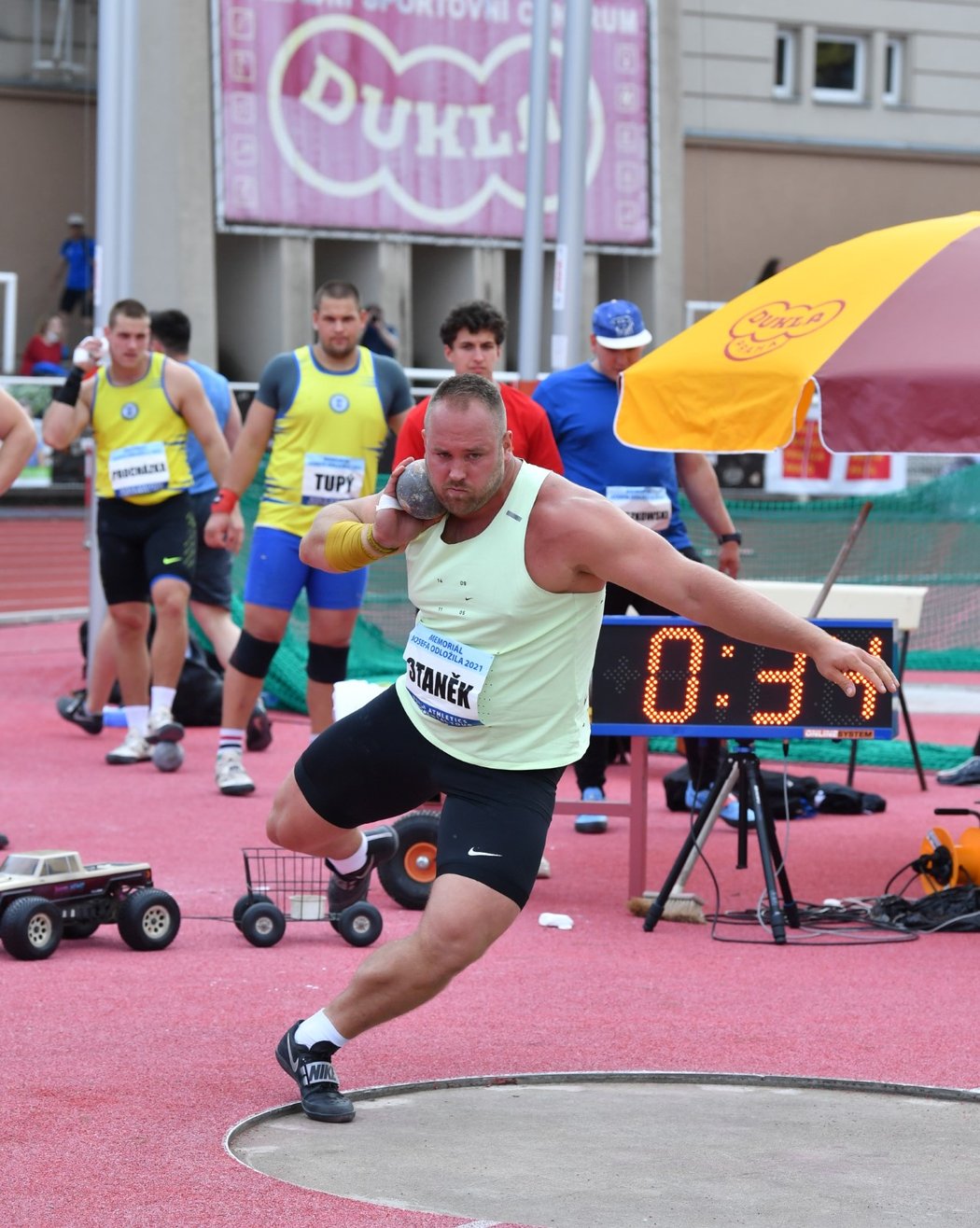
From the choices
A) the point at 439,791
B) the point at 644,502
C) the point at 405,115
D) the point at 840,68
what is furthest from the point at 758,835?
the point at 840,68

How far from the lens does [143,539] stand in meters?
10.5

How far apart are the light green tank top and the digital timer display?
7.33 feet

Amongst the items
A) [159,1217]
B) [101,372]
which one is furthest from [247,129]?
[159,1217]

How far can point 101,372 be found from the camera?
1050 cm

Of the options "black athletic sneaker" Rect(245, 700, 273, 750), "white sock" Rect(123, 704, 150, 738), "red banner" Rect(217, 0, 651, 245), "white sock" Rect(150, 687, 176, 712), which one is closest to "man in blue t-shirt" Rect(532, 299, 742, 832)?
"white sock" Rect(150, 687, 176, 712)

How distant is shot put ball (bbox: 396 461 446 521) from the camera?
16.0 ft

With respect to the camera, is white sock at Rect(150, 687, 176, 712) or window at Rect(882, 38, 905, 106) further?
window at Rect(882, 38, 905, 106)

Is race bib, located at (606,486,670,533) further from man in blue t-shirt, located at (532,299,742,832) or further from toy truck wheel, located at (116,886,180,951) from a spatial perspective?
toy truck wheel, located at (116,886,180,951)

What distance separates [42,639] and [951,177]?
22.5 m

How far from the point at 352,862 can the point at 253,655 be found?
3341mm

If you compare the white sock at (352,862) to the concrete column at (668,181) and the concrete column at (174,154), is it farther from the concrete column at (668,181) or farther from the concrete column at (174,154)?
the concrete column at (668,181)

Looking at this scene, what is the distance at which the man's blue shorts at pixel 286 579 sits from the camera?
9.23 metres

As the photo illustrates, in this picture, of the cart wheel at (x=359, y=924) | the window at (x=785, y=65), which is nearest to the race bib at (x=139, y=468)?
the cart wheel at (x=359, y=924)

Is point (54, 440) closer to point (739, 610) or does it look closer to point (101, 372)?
point (101, 372)
